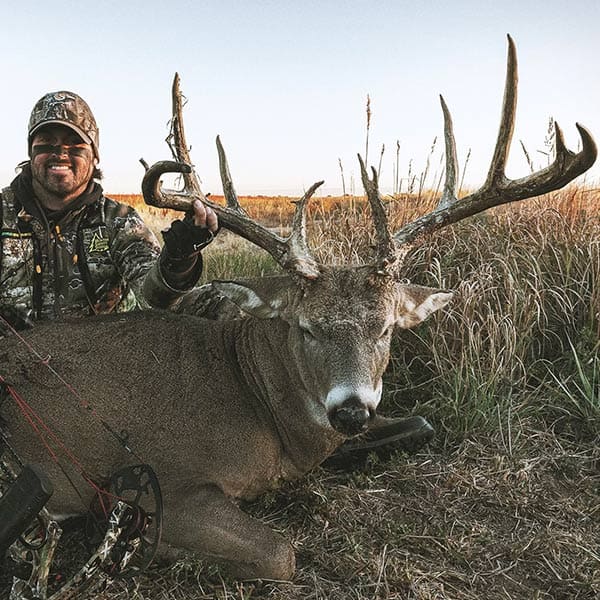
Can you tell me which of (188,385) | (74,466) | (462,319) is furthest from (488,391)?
(74,466)

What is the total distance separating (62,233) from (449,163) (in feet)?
10.2

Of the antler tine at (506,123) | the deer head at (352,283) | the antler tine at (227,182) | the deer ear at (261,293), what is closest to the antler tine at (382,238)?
the deer head at (352,283)

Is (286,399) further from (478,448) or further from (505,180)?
(505,180)

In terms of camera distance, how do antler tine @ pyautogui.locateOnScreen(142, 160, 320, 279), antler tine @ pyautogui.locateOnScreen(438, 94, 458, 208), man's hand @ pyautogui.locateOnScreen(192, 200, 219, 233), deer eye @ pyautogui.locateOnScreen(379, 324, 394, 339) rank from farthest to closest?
antler tine @ pyautogui.locateOnScreen(438, 94, 458, 208) < man's hand @ pyautogui.locateOnScreen(192, 200, 219, 233) < antler tine @ pyautogui.locateOnScreen(142, 160, 320, 279) < deer eye @ pyautogui.locateOnScreen(379, 324, 394, 339)

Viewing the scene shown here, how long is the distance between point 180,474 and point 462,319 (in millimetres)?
2977

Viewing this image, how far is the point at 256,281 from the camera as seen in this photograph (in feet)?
14.3

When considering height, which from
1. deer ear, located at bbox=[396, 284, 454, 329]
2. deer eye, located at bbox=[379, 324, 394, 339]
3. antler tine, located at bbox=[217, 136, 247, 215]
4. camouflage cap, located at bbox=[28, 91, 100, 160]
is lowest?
deer eye, located at bbox=[379, 324, 394, 339]

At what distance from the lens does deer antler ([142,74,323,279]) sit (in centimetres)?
422

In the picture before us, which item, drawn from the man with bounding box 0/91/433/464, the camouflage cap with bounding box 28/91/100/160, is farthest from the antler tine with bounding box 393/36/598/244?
the camouflage cap with bounding box 28/91/100/160

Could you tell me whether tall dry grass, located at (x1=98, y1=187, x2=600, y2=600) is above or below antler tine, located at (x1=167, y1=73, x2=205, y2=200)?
below

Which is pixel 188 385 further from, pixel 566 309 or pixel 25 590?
pixel 566 309

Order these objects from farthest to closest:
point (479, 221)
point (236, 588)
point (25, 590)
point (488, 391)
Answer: point (479, 221) → point (488, 391) → point (236, 588) → point (25, 590)

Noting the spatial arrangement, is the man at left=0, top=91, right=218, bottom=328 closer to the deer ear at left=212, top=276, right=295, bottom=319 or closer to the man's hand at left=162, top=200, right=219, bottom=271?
the man's hand at left=162, top=200, right=219, bottom=271

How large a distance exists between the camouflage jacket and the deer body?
1220mm
